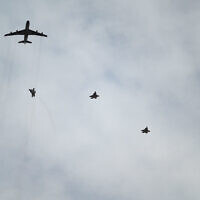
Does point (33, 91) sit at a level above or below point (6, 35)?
below

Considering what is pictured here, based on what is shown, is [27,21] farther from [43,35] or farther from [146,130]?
[146,130]

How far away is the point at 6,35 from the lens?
14812cm

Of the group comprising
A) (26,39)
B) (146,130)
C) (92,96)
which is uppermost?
(26,39)

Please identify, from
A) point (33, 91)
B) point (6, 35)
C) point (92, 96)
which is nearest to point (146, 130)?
point (92, 96)

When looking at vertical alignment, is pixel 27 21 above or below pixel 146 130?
above

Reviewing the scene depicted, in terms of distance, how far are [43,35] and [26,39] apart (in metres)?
8.00

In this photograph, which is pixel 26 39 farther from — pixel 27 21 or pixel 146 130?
pixel 146 130

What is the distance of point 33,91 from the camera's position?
139750 mm

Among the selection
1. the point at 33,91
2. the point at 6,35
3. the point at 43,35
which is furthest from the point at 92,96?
the point at 6,35

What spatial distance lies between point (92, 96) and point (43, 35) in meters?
36.2

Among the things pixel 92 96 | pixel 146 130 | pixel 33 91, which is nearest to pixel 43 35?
pixel 33 91

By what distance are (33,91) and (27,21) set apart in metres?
31.6

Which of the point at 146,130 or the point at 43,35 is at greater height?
the point at 43,35

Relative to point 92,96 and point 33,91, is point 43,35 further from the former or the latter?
point 92,96
